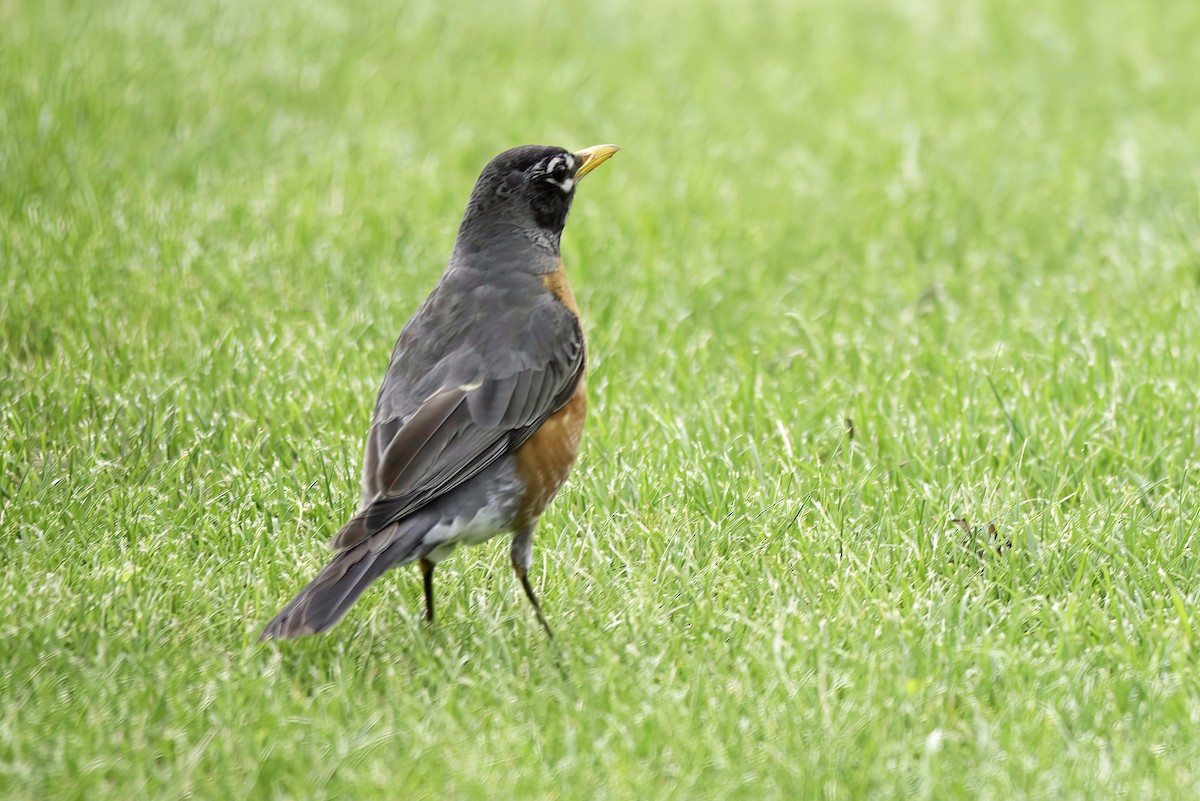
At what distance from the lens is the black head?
4.66 meters

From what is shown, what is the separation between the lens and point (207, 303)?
20.3 feet

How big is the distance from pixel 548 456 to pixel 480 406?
247mm

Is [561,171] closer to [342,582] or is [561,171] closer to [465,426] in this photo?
[465,426]

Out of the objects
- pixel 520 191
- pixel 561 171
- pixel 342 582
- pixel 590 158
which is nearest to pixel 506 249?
pixel 520 191

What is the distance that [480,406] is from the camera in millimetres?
4070

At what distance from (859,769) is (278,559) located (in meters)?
1.88

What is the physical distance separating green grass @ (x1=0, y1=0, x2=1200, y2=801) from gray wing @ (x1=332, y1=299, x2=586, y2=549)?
0.42 m

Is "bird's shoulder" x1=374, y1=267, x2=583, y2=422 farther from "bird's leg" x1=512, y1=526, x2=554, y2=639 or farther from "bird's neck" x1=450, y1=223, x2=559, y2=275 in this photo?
"bird's leg" x1=512, y1=526, x2=554, y2=639

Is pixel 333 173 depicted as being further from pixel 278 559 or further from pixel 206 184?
pixel 278 559

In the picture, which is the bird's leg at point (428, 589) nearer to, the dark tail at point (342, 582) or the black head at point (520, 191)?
the dark tail at point (342, 582)

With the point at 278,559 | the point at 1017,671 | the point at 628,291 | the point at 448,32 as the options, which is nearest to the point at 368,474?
the point at 278,559

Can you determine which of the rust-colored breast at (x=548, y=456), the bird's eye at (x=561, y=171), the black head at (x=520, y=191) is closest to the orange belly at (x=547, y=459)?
the rust-colored breast at (x=548, y=456)

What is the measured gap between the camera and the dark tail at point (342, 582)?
3.54 m

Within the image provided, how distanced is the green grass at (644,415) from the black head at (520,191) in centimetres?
91
